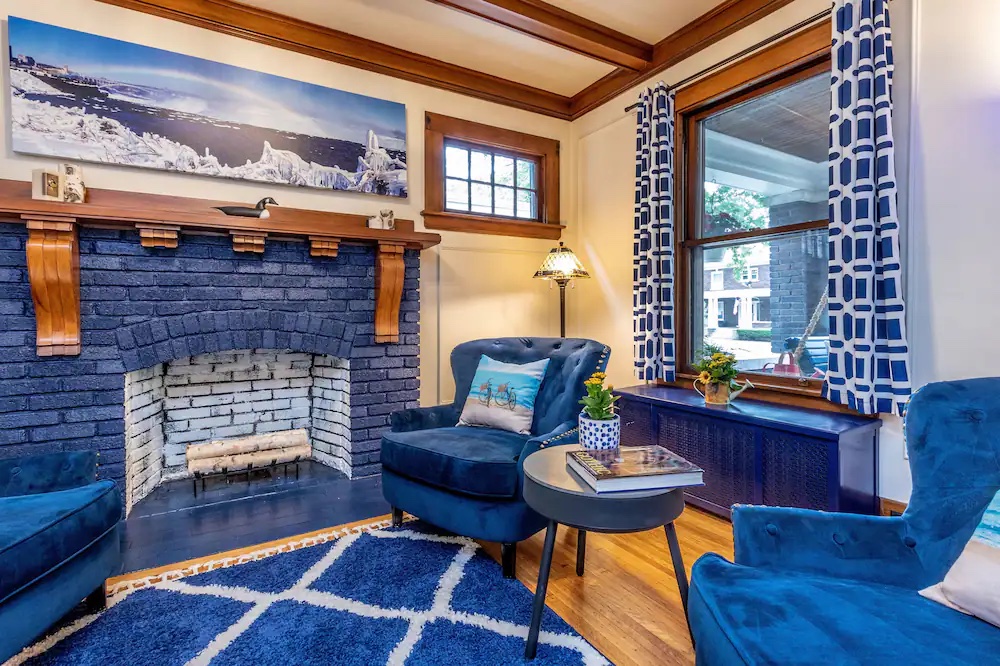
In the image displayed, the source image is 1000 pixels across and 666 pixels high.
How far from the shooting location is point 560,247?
11.7ft

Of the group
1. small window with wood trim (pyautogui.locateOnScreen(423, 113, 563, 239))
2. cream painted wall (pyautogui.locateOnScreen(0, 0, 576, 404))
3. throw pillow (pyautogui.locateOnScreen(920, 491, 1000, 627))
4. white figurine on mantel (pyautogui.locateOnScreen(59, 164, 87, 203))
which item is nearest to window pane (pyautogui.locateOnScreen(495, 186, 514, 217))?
small window with wood trim (pyautogui.locateOnScreen(423, 113, 563, 239))

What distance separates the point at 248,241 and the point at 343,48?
1.39 meters

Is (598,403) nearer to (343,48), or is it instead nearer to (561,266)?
(561,266)

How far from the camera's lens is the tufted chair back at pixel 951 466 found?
1.13 metres

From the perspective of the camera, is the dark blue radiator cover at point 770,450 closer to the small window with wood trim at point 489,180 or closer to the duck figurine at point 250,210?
the small window with wood trim at point 489,180

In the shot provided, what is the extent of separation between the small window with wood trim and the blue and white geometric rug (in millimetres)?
2292

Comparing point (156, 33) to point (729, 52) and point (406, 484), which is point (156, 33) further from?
point (729, 52)

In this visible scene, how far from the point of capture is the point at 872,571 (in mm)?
1174

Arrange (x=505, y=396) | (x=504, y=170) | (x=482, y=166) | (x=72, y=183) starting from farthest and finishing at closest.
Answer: (x=504, y=170), (x=482, y=166), (x=505, y=396), (x=72, y=183)

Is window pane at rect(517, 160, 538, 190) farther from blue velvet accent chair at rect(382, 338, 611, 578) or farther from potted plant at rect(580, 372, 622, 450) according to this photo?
potted plant at rect(580, 372, 622, 450)

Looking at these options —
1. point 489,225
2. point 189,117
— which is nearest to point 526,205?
point 489,225

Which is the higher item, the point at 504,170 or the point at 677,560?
the point at 504,170

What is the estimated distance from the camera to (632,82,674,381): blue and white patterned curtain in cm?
316

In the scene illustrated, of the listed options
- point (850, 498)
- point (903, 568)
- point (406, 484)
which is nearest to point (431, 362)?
point (406, 484)
